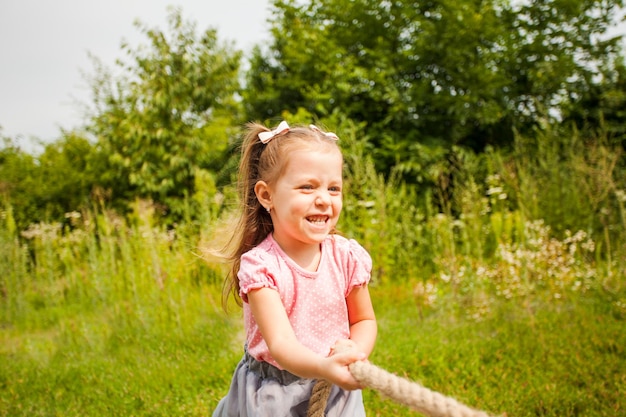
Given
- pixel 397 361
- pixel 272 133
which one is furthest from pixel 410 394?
pixel 397 361

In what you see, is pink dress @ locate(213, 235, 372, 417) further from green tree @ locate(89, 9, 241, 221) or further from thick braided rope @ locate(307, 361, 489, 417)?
green tree @ locate(89, 9, 241, 221)

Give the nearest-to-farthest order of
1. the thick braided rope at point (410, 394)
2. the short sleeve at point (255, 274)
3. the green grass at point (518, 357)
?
the thick braided rope at point (410, 394) < the short sleeve at point (255, 274) < the green grass at point (518, 357)

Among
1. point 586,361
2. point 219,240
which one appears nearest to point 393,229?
point 586,361

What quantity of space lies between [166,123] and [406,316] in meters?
5.41

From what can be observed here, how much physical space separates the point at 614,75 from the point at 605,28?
35.0 inches

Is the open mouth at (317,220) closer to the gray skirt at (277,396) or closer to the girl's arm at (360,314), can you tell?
the girl's arm at (360,314)

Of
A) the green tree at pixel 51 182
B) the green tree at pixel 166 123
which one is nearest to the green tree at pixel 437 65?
the green tree at pixel 166 123

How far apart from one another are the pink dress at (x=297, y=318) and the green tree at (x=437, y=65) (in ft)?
20.9

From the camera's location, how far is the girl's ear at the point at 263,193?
78.1 inches

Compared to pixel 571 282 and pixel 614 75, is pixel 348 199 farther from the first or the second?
pixel 614 75

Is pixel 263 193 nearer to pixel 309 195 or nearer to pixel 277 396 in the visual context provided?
pixel 309 195

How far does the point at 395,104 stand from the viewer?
857 cm

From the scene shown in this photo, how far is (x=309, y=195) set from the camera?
1834mm

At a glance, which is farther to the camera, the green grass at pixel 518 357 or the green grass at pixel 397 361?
the green grass at pixel 397 361
